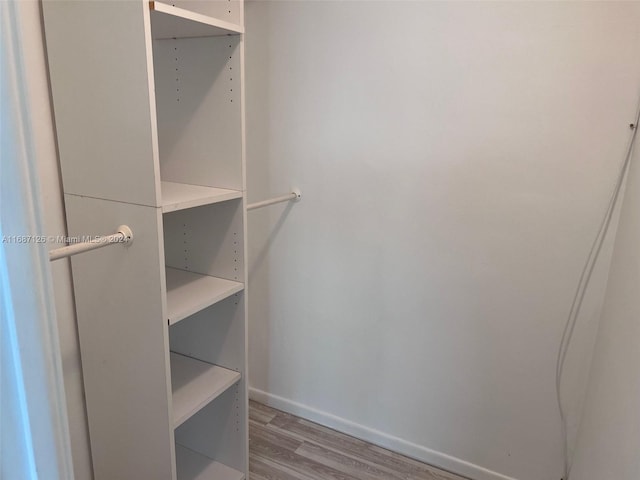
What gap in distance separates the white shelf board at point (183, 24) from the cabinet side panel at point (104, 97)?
0.32ft

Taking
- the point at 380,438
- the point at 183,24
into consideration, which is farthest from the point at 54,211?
the point at 380,438

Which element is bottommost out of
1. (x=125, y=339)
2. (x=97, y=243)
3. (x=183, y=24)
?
(x=125, y=339)

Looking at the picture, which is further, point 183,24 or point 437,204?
point 437,204

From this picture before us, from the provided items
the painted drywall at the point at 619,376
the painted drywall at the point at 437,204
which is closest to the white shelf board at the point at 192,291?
the painted drywall at the point at 437,204

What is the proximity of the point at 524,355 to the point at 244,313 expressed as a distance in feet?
3.59

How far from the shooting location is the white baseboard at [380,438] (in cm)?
202

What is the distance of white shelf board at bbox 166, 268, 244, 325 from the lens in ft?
4.81

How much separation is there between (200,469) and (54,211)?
3.95ft

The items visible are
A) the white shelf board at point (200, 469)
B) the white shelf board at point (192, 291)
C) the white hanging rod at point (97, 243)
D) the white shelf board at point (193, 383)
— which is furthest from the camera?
the white shelf board at point (200, 469)

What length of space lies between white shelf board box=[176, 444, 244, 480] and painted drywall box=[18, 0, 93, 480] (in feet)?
1.19

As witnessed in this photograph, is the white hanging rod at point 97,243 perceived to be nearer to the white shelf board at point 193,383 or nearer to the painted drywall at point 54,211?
the painted drywall at point 54,211

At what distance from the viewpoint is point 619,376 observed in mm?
1282

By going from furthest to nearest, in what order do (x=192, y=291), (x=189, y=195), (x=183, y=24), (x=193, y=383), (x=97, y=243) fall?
(x=193, y=383), (x=192, y=291), (x=189, y=195), (x=183, y=24), (x=97, y=243)

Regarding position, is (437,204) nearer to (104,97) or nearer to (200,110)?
(200,110)
